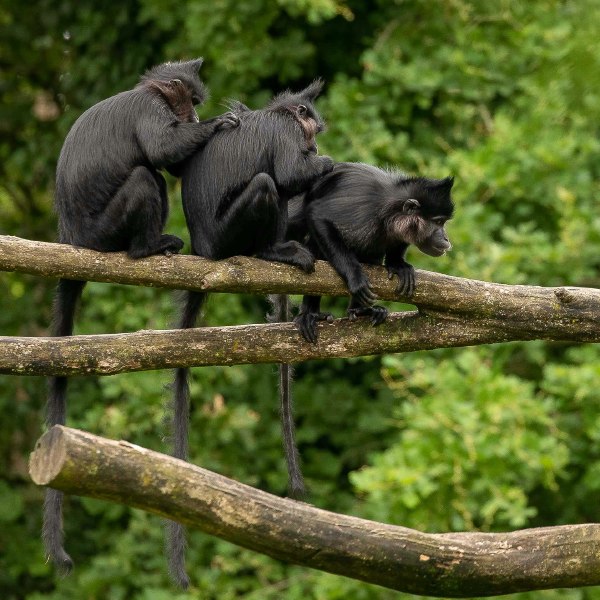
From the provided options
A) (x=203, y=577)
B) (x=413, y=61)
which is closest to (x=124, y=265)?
(x=203, y=577)

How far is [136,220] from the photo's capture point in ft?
15.0

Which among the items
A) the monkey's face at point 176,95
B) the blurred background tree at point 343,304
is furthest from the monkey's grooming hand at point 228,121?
the blurred background tree at point 343,304

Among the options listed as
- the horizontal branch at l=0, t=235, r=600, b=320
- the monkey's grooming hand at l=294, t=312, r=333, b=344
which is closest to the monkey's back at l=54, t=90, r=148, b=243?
the horizontal branch at l=0, t=235, r=600, b=320

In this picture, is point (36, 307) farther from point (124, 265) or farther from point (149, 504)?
point (149, 504)

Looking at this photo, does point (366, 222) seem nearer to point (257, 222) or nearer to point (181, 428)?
point (257, 222)

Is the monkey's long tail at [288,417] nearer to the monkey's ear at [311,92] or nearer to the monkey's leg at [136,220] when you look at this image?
the monkey's leg at [136,220]

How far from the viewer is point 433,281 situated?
4.45m

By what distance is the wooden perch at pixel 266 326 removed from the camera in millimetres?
4219

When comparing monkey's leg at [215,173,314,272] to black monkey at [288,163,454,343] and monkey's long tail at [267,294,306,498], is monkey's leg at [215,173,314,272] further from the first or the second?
monkey's long tail at [267,294,306,498]

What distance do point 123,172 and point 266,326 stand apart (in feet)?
2.93

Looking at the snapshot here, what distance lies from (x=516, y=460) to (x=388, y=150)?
2241 millimetres

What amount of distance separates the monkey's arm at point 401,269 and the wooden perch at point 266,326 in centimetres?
3

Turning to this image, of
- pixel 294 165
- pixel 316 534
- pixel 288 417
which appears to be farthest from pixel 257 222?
pixel 316 534

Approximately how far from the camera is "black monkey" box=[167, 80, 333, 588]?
15.4 feet
